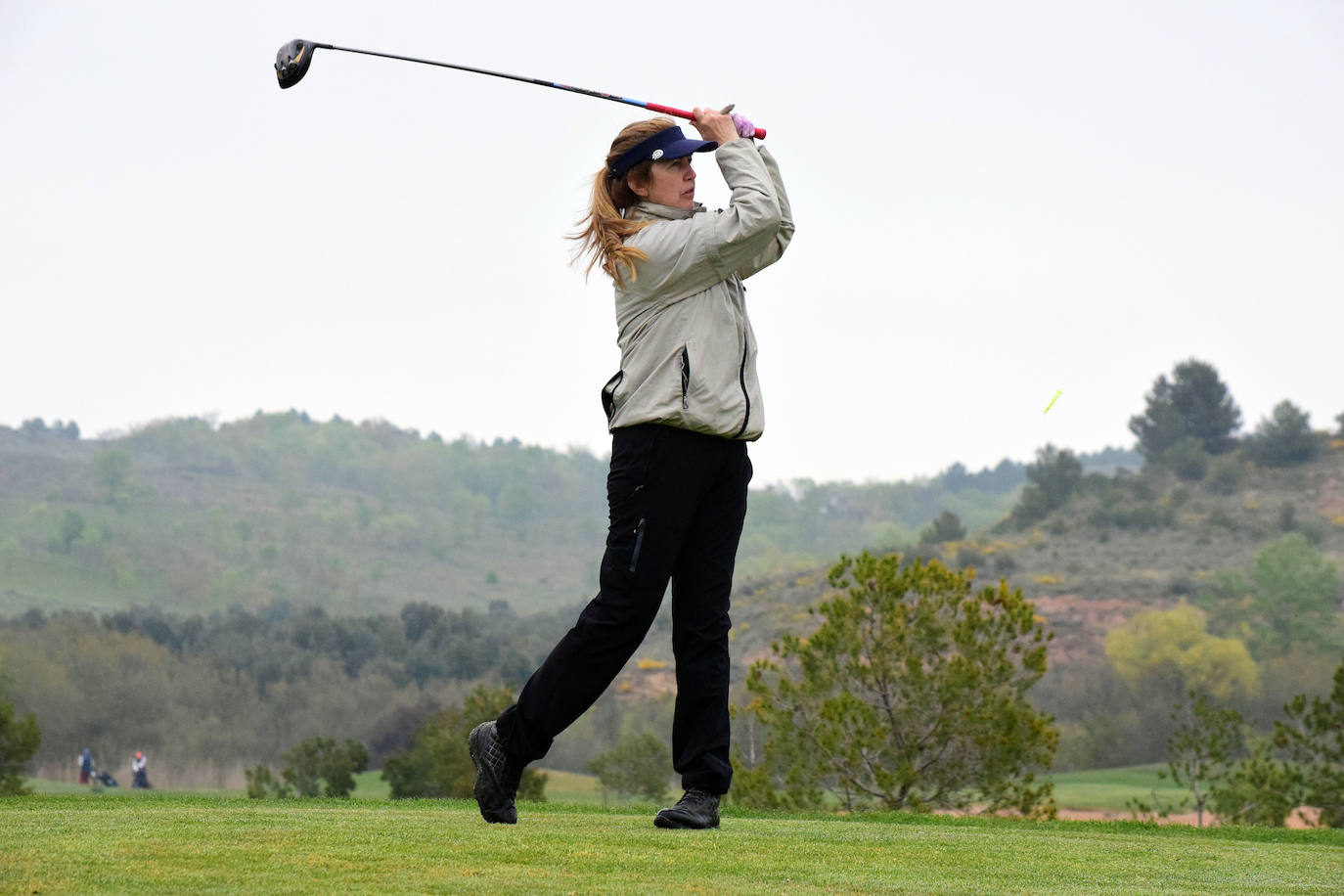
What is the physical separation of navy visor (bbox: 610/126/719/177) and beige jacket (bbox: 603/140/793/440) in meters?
0.08

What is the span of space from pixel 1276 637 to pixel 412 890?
5554cm

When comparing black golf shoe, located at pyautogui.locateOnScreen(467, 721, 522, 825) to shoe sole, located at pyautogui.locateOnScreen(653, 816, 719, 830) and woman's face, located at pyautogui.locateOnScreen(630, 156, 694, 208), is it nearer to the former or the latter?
shoe sole, located at pyautogui.locateOnScreen(653, 816, 719, 830)

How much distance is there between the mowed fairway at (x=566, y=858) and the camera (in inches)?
→ 123

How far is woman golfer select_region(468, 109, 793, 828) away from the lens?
170 inches

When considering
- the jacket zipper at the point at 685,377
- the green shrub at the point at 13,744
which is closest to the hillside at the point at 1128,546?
the green shrub at the point at 13,744

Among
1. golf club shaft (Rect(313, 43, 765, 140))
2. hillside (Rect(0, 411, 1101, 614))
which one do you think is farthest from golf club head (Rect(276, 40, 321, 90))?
hillside (Rect(0, 411, 1101, 614))

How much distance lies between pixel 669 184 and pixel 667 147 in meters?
0.12

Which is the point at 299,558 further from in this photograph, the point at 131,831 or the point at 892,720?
the point at 131,831

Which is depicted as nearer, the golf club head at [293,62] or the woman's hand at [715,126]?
the woman's hand at [715,126]

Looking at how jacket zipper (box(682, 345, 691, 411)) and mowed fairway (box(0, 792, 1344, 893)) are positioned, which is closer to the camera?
mowed fairway (box(0, 792, 1344, 893))

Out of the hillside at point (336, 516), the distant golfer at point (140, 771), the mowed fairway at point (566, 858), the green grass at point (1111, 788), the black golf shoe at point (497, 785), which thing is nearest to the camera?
the mowed fairway at point (566, 858)

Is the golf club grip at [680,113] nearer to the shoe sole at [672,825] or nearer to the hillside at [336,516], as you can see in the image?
the shoe sole at [672,825]

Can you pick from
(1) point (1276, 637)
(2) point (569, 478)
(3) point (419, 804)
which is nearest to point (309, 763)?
(3) point (419, 804)

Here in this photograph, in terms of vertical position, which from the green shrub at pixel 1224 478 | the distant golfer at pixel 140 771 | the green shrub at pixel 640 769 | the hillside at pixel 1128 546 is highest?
the green shrub at pixel 1224 478
